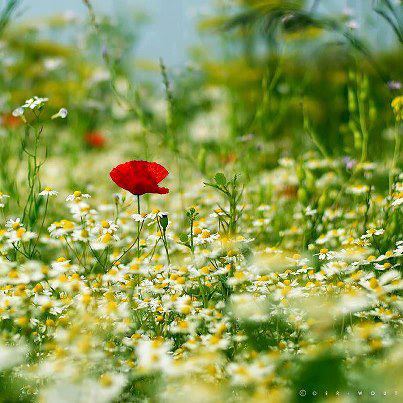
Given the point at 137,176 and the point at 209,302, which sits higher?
the point at 137,176

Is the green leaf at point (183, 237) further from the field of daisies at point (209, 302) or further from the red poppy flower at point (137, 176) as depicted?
the red poppy flower at point (137, 176)

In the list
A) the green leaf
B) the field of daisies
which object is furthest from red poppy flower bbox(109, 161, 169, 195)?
the green leaf

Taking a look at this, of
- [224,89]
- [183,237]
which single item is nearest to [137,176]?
[183,237]

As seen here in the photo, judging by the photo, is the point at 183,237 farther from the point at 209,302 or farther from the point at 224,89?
the point at 224,89

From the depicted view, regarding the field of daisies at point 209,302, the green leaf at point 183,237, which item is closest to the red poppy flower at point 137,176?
the field of daisies at point 209,302

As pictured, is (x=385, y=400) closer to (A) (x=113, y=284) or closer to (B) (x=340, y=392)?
(B) (x=340, y=392)

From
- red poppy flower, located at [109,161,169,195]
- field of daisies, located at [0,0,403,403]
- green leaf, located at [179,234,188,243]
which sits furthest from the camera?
red poppy flower, located at [109,161,169,195]

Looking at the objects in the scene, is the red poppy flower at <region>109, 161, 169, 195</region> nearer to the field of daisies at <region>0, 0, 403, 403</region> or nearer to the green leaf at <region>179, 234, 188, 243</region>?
the field of daisies at <region>0, 0, 403, 403</region>

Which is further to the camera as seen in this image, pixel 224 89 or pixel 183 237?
pixel 224 89

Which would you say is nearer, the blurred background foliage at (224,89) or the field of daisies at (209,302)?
the field of daisies at (209,302)

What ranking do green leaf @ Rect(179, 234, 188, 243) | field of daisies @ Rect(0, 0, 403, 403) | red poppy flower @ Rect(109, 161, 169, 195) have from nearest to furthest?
field of daisies @ Rect(0, 0, 403, 403) < green leaf @ Rect(179, 234, 188, 243) < red poppy flower @ Rect(109, 161, 169, 195)

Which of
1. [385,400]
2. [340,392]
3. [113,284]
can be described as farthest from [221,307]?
[385,400]
